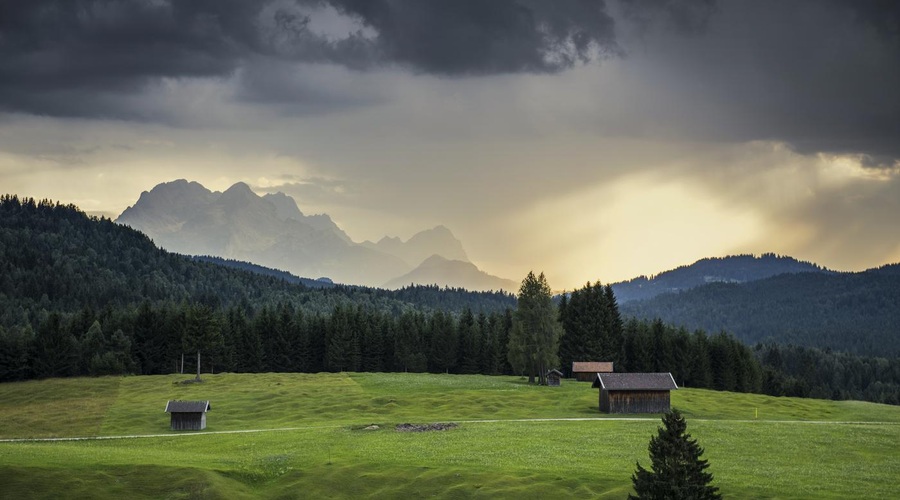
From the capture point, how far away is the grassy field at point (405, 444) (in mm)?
55625

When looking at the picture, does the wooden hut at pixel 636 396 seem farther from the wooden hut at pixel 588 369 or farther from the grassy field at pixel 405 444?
the wooden hut at pixel 588 369

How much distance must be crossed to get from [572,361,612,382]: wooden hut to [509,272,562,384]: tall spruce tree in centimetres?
1285

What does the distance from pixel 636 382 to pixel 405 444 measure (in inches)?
1552

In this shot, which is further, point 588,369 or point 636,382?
point 588,369

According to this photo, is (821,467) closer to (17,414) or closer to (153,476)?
(153,476)

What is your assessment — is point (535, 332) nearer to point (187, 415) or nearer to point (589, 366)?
point (589, 366)

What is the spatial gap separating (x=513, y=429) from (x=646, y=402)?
1030 inches

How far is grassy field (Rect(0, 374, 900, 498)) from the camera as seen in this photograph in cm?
5562

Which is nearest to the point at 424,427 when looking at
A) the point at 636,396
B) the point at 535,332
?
the point at 636,396

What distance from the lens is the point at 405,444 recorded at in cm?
7406

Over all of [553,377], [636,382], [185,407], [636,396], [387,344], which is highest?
[387,344]

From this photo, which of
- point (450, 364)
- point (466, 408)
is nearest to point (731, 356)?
point (450, 364)

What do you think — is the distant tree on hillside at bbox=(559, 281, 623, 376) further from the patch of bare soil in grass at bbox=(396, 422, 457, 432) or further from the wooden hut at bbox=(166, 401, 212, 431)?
the wooden hut at bbox=(166, 401, 212, 431)

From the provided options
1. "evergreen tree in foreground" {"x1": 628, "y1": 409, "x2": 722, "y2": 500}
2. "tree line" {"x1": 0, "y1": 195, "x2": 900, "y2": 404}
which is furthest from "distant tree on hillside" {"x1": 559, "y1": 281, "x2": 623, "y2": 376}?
"evergreen tree in foreground" {"x1": 628, "y1": 409, "x2": 722, "y2": 500}
